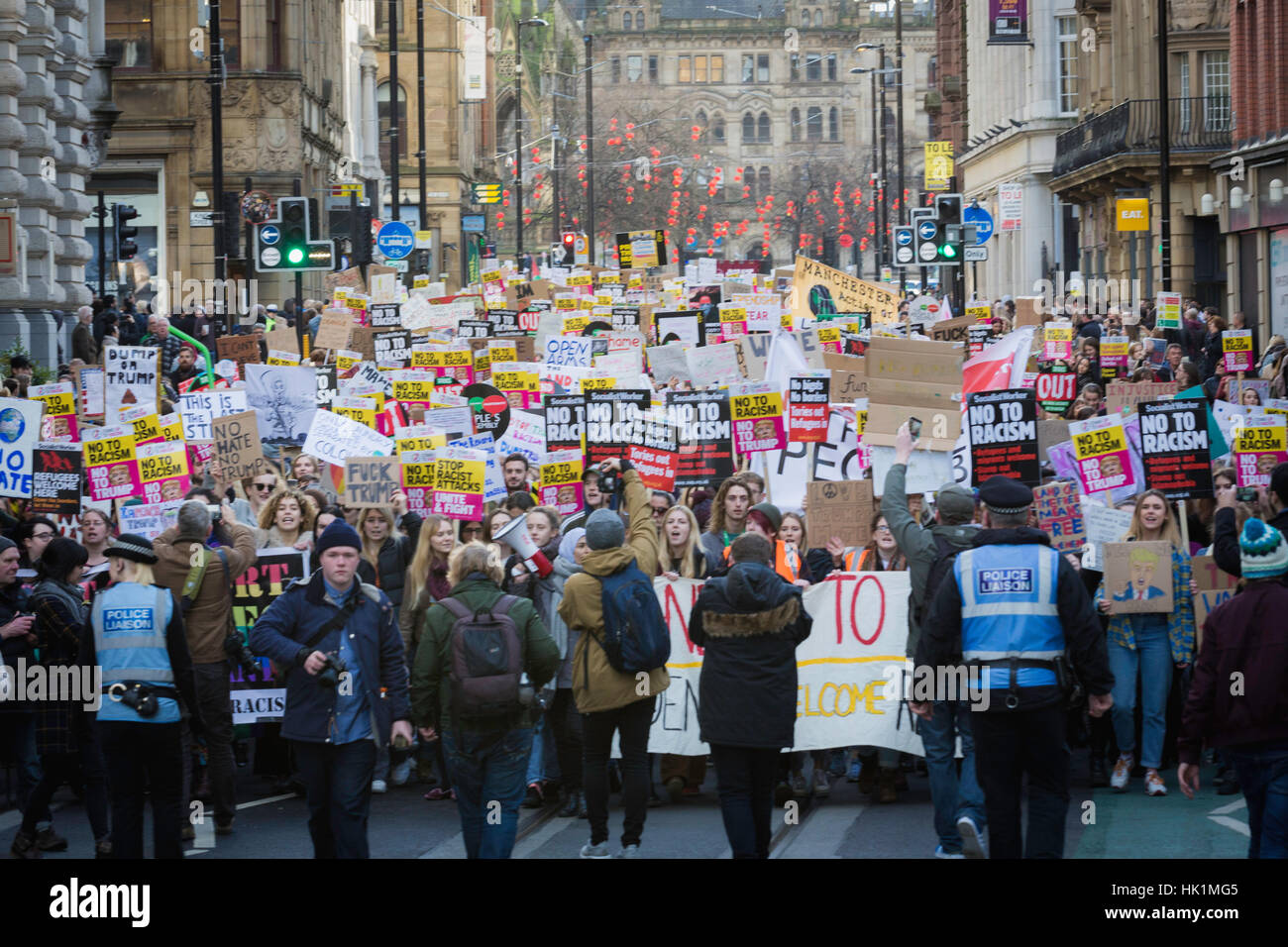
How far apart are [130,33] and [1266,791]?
138 feet

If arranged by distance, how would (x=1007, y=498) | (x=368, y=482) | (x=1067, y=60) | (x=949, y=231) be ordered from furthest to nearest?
(x=1067, y=60) → (x=949, y=231) → (x=368, y=482) → (x=1007, y=498)

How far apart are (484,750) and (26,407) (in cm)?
607

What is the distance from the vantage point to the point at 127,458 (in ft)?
43.5

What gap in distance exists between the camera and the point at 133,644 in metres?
8.52

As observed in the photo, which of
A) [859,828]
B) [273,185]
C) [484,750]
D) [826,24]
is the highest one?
[826,24]

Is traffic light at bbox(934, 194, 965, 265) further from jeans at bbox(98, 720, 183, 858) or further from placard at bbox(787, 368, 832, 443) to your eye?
jeans at bbox(98, 720, 183, 858)

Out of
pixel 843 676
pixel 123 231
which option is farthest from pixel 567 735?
pixel 123 231

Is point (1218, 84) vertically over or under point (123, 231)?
over

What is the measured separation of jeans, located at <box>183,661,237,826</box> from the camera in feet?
33.8

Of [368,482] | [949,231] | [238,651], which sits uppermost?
[949,231]

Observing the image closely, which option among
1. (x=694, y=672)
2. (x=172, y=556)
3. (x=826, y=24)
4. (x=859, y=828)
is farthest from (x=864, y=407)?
(x=826, y=24)

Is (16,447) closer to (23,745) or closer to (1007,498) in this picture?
(23,745)

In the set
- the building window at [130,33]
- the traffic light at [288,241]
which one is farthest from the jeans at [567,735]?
the building window at [130,33]

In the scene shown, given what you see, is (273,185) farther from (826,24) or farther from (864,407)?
(826,24)
